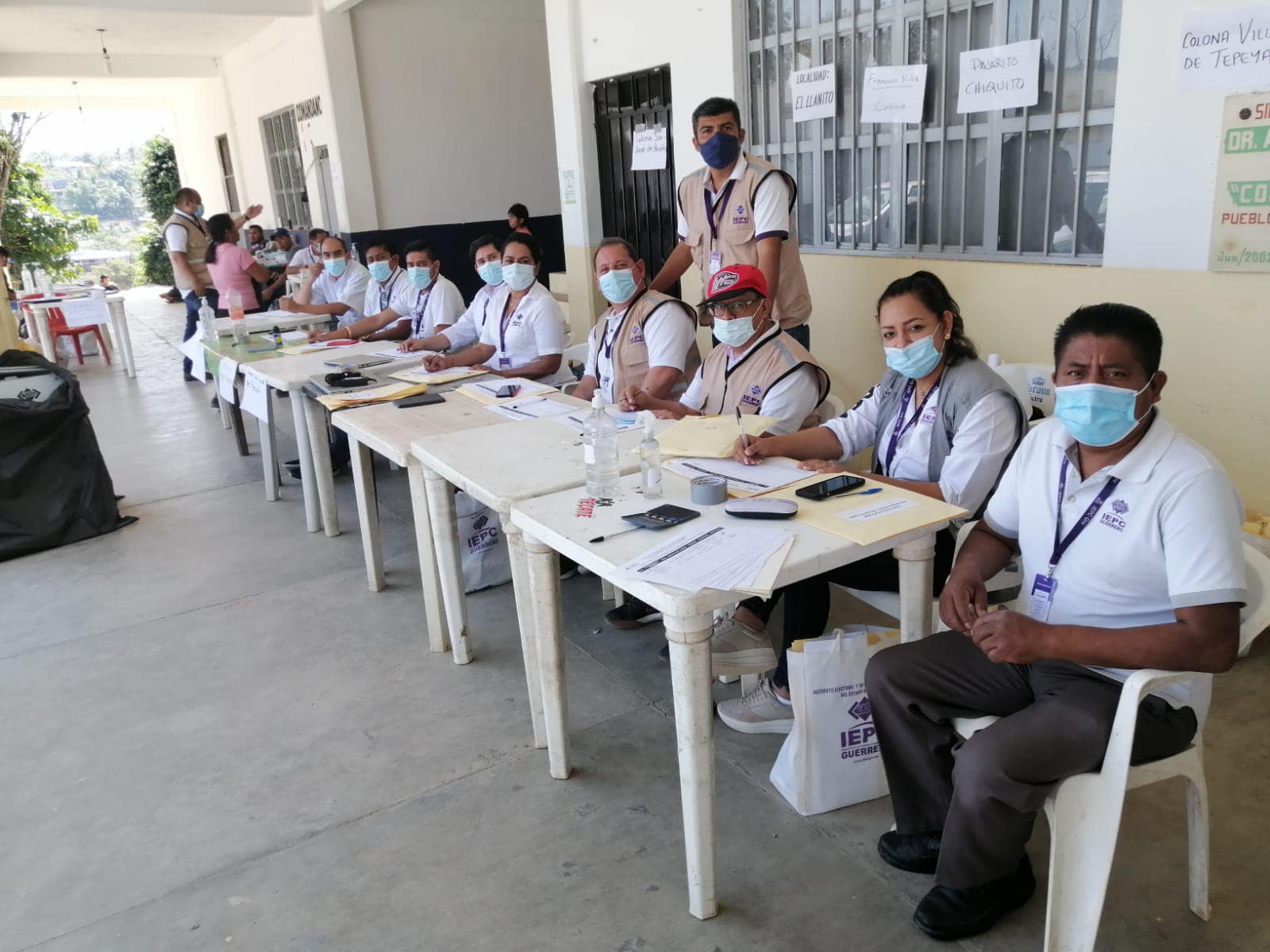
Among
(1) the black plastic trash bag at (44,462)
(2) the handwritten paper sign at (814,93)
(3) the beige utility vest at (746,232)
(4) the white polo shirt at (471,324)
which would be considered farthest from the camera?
(4) the white polo shirt at (471,324)

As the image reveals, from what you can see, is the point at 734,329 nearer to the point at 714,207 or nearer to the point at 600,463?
the point at 600,463

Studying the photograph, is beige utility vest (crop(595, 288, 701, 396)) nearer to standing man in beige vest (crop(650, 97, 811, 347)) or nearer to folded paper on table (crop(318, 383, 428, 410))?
standing man in beige vest (crop(650, 97, 811, 347))

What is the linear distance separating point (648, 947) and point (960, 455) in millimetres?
1205

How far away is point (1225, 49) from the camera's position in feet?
8.99

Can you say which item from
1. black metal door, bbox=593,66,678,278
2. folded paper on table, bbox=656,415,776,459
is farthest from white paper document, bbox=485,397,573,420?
black metal door, bbox=593,66,678,278

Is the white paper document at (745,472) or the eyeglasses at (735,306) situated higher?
the eyeglasses at (735,306)

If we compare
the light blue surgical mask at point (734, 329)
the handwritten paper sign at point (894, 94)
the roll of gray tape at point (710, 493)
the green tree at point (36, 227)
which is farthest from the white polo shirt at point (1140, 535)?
the green tree at point (36, 227)

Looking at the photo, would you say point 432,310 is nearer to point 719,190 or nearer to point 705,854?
point 719,190

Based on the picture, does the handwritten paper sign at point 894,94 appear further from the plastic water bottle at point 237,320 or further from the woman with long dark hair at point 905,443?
the plastic water bottle at point 237,320

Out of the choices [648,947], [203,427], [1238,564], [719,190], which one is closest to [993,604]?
[1238,564]

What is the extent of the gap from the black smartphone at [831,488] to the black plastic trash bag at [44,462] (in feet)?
11.3

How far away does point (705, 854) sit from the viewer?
177cm

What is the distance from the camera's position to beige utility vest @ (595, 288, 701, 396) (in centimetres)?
332

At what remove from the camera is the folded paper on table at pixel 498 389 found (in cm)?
324
